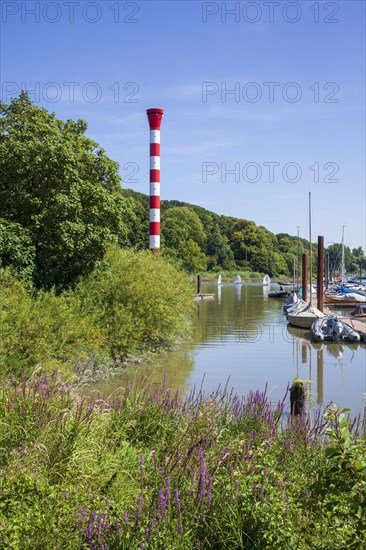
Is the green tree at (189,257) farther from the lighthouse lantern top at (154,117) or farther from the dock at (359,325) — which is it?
the dock at (359,325)

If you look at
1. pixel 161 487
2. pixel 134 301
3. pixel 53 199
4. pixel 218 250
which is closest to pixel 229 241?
pixel 218 250

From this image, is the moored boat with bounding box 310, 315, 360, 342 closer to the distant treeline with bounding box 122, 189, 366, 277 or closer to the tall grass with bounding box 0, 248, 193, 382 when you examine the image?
the tall grass with bounding box 0, 248, 193, 382

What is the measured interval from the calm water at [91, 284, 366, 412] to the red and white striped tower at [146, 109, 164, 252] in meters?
7.40

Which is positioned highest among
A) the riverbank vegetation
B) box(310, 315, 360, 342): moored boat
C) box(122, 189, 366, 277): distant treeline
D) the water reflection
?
box(122, 189, 366, 277): distant treeline

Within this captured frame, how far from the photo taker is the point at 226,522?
5.19 meters

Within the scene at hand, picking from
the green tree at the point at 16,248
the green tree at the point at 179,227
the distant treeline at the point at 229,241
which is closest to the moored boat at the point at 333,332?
the green tree at the point at 16,248

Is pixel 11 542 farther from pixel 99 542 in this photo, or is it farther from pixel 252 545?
pixel 252 545

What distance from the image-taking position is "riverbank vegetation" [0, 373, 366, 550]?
488 cm

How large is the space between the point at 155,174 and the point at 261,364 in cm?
2159

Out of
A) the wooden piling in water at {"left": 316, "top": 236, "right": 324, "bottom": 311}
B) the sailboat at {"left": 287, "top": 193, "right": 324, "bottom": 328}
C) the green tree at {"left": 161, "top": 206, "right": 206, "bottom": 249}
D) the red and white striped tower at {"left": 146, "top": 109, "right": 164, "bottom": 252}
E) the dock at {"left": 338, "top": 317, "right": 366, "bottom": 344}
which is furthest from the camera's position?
the green tree at {"left": 161, "top": 206, "right": 206, "bottom": 249}

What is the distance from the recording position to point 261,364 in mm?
24969

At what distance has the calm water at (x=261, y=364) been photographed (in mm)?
20062

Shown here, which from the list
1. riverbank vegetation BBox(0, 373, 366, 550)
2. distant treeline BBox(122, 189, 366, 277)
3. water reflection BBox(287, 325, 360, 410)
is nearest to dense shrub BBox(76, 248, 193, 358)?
water reflection BBox(287, 325, 360, 410)

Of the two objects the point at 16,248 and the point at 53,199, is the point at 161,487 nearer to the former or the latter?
the point at 16,248
